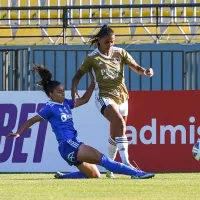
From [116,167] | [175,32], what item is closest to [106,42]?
[116,167]

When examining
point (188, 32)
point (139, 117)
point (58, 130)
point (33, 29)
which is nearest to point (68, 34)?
point (33, 29)

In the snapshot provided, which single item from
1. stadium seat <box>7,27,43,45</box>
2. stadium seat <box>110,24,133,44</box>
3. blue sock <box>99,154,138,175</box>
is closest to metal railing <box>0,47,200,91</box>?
stadium seat <box>110,24,133,44</box>

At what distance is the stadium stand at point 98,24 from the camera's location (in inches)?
819

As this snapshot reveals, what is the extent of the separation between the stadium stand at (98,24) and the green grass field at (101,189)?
354 inches

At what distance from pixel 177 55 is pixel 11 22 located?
20.2 ft

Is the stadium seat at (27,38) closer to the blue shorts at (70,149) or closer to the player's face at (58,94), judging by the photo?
the player's face at (58,94)

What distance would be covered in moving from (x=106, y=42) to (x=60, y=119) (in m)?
1.30

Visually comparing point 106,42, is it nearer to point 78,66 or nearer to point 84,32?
point 78,66

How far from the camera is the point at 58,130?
40.0ft

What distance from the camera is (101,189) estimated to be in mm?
10102

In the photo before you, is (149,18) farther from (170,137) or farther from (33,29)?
(170,137)

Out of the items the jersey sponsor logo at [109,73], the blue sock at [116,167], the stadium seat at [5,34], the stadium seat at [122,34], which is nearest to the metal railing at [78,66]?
the stadium seat at [122,34]

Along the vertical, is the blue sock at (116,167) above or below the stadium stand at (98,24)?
below

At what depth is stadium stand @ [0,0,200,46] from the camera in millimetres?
20797
